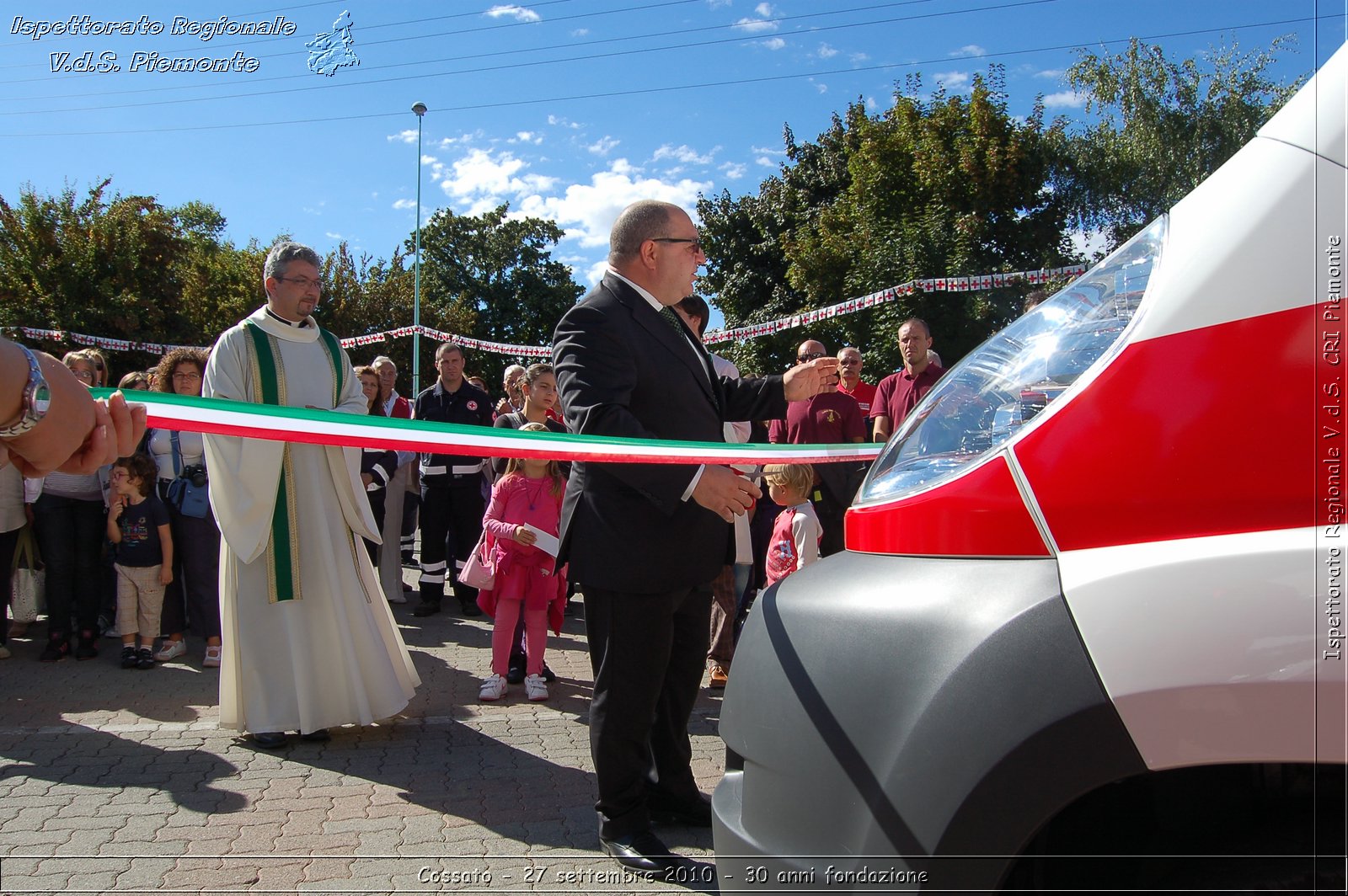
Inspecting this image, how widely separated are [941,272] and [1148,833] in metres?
19.3

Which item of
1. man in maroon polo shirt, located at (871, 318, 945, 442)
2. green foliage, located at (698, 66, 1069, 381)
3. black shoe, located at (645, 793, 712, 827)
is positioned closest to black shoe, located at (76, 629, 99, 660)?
black shoe, located at (645, 793, 712, 827)

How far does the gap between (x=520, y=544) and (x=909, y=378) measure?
3.16 meters

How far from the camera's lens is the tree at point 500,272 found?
58.0m

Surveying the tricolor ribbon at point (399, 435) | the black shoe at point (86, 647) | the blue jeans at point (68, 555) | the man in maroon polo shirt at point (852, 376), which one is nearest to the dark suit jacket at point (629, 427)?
the tricolor ribbon at point (399, 435)

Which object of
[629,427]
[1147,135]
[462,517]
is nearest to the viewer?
[629,427]

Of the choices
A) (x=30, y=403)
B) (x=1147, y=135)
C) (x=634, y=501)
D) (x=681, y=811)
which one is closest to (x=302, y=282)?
(x=634, y=501)

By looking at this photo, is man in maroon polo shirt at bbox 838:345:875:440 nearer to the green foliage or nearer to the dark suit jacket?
the dark suit jacket

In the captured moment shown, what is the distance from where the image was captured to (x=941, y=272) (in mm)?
19875

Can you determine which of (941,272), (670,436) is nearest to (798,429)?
(670,436)

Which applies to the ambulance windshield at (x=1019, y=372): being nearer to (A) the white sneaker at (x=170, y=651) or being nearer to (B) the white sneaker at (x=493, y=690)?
(B) the white sneaker at (x=493, y=690)

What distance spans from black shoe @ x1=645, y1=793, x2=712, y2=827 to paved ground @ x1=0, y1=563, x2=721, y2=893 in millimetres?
63

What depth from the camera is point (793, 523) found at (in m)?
5.30

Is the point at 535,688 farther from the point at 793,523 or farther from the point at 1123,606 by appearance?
the point at 1123,606

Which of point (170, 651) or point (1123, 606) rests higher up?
point (1123, 606)
